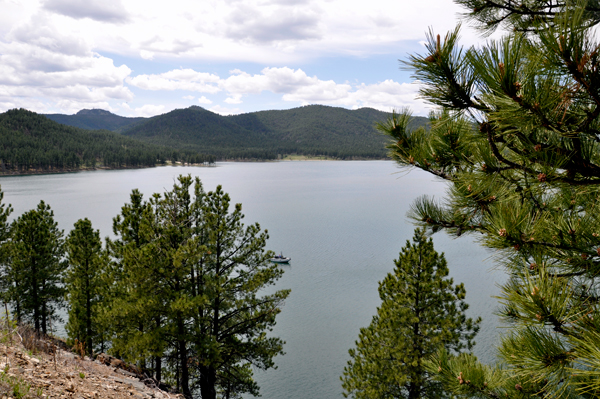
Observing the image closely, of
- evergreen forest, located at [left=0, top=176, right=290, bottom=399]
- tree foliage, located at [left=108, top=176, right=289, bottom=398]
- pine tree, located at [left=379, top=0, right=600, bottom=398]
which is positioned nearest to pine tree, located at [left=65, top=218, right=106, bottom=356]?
evergreen forest, located at [left=0, top=176, right=290, bottom=399]

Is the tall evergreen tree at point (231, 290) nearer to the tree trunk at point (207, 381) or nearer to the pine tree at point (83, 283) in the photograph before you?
the tree trunk at point (207, 381)

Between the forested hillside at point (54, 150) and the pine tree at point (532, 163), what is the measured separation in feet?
447

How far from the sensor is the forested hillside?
376 feet

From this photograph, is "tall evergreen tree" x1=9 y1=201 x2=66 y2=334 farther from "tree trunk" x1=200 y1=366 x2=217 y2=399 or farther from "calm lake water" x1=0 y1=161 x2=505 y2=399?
"calm lake water" x1=0 y1=161 x2=505 y2=399

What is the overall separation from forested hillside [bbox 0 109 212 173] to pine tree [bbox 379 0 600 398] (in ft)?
447

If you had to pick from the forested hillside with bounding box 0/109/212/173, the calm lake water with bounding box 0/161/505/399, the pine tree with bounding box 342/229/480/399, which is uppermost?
the forested hillside with bounding box 0/109/212/173

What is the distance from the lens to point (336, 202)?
66.0 m

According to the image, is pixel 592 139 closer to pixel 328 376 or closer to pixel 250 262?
pixel 250 262

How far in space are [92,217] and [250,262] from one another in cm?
4111

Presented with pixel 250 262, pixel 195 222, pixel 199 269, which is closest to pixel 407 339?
pixel 250 262

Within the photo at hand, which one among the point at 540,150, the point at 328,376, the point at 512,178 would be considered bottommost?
the point at 328,376

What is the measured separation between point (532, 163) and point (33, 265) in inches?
799

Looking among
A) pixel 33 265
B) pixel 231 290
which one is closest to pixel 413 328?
pixel 231 290

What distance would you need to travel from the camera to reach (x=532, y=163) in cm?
315
